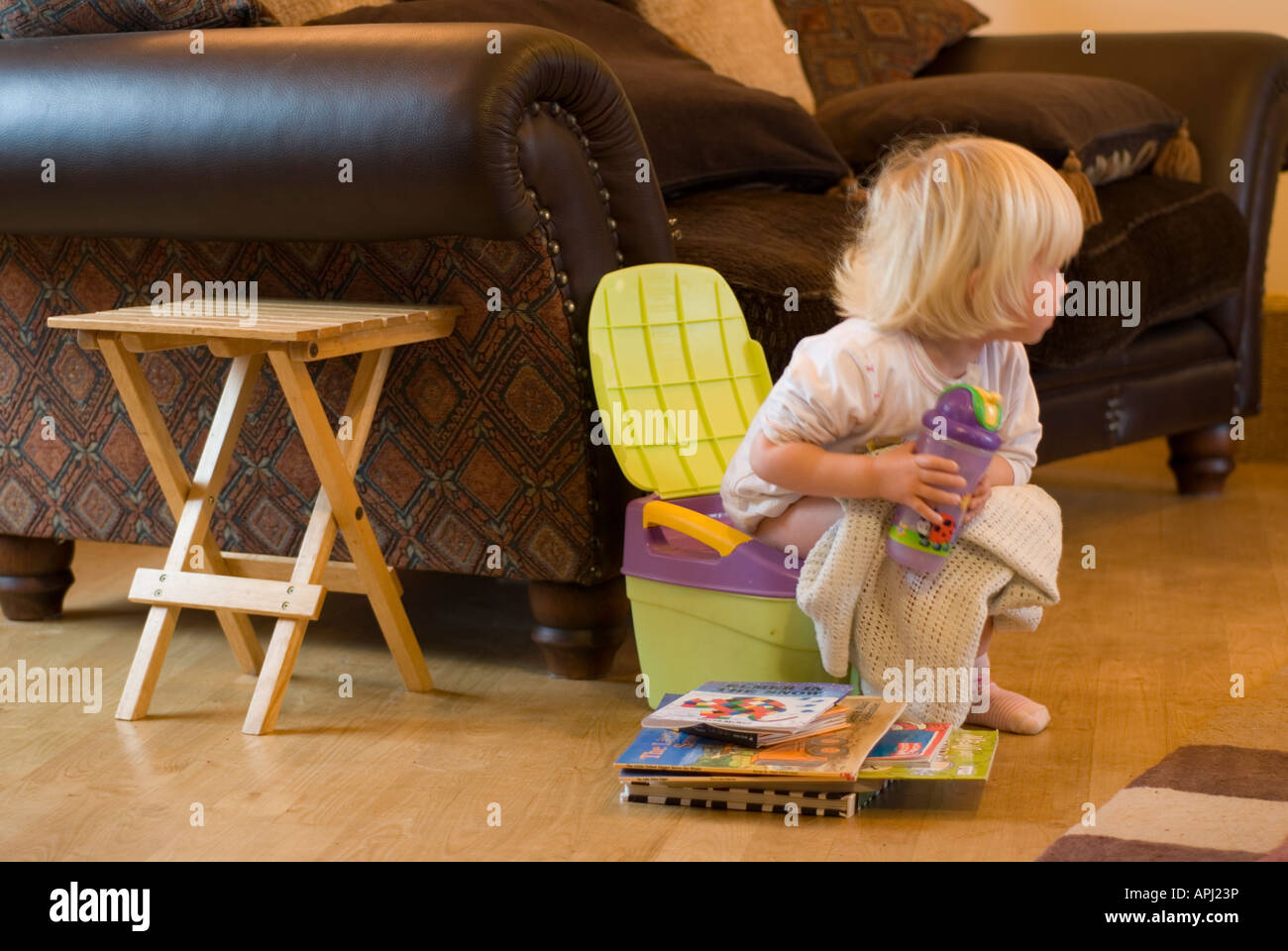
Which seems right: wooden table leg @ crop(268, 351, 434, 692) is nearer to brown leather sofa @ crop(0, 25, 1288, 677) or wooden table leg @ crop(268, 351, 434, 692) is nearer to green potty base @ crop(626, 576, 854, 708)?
brown leather sofa @ crop(0, 25, 1288, 677)

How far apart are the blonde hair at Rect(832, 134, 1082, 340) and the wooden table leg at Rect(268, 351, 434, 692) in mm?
553

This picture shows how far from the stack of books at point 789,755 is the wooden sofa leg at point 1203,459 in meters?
1.38

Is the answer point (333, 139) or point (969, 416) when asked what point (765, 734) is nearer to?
point (969, 416)

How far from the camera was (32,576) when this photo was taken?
1982 millimetres

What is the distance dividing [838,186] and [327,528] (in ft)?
3.36

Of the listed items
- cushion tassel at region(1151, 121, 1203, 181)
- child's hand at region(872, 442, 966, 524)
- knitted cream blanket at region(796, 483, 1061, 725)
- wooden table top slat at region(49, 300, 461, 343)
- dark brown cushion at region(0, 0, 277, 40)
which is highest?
dark brown cushion at region(0, 0, 277, 40)

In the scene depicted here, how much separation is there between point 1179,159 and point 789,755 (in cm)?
160

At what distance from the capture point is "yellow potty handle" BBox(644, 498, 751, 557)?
4.94ft

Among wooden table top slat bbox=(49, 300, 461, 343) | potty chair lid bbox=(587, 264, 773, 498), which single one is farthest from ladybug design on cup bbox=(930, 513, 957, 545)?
wooden table top slat bbox=(49, 300, 461, 343)

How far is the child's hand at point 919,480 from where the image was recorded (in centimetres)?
134

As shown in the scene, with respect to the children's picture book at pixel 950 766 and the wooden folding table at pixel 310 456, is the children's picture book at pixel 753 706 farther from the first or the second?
the wooden folding table at pixel 310 456

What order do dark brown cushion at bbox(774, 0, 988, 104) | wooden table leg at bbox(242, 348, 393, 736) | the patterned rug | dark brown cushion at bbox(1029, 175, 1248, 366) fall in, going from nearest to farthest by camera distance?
the patterned rug, wooden table leg at bbox(242, 348, 393, 736), dark brown cushion at bbox(1029, 175, 1248, 366), dark brown cushion at bbox(774, 0, 988, 104)

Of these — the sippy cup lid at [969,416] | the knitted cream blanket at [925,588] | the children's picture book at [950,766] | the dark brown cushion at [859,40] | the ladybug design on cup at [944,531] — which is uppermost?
the dark brown cushion at [859,40]

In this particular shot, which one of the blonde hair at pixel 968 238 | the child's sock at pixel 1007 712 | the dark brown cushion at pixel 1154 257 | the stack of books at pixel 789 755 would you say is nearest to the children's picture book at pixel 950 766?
the stack of books at pixel 789 755
